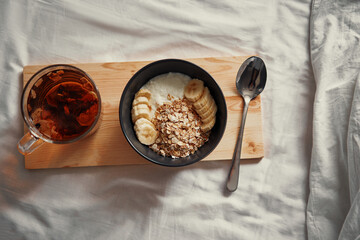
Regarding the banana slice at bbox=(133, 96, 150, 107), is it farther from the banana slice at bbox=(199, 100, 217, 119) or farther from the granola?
the banana slice at bbox=(199, 100, 217, 119)

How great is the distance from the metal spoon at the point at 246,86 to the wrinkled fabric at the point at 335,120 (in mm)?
205

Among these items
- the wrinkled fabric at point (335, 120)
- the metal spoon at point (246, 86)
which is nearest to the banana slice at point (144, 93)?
the metal spoon at point (246, 86)

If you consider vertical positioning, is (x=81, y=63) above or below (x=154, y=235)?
above

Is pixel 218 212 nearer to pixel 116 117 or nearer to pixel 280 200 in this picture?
pixel 280 200

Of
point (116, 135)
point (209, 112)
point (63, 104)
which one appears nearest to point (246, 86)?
point (209, 112)

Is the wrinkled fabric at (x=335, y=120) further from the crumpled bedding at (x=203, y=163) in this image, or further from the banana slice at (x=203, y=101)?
the banana slice at (x=203, y=101)

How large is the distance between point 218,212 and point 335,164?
42cm

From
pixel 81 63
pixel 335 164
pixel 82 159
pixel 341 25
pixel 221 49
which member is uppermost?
pixel 341 25

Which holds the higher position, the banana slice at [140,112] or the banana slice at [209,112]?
the banana slice at [209,112]

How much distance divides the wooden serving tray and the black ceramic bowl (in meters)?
0.07

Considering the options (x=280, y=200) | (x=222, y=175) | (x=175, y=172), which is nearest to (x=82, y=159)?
(x=175, y=172)

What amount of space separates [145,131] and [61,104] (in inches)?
10.6

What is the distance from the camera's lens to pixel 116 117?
0.96m

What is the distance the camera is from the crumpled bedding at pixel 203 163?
0.99m
